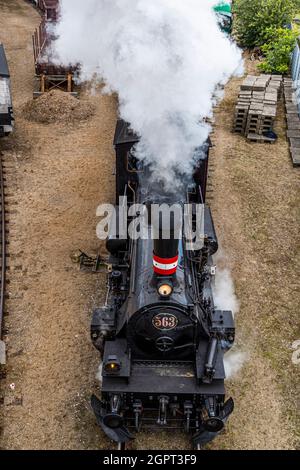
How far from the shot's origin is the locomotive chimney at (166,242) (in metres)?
5.67

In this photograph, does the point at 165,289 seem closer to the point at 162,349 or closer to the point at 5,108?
the point at 162,349

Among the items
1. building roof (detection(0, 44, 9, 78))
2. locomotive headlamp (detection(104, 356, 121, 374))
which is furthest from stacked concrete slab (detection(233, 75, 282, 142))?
locomotive headlamp (detection(104, 356, 121, 374))

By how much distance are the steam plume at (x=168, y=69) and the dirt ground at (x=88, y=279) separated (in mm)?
3368

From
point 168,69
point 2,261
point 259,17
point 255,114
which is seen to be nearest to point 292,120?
point 255,114

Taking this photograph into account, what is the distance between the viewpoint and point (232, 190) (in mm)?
13117

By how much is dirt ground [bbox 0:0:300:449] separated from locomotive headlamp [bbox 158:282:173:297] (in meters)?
2.34

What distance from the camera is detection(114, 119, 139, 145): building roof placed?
8838mm

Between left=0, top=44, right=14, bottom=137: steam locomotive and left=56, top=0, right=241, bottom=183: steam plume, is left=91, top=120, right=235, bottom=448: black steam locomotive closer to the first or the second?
left=56, top=0, right=241, bottom=183: steam plume

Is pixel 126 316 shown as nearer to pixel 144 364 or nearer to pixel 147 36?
pixel 144 364

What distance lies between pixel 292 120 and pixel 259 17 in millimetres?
8009

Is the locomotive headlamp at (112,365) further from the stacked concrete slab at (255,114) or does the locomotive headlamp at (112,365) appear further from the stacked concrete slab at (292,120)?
the stacked concrete slab at (255,114)

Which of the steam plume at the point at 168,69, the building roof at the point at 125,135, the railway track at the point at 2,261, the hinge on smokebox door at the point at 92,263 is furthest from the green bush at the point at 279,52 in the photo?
the hinge on smokebox door at the point at 92,263

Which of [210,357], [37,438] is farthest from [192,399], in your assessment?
[37,438]

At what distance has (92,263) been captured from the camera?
10469mm
